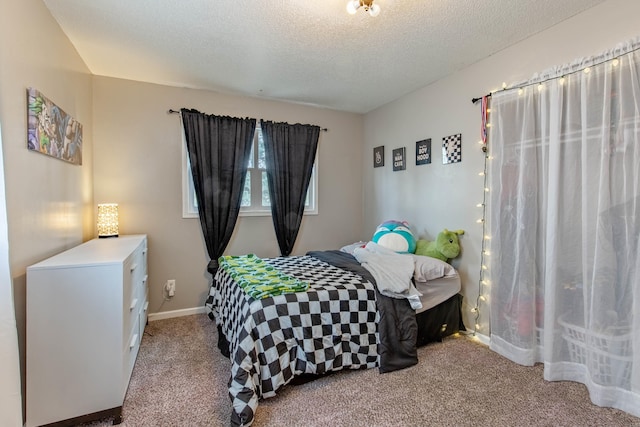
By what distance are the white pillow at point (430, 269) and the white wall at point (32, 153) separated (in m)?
2.50

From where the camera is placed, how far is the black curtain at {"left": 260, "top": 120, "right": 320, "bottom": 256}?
364cm

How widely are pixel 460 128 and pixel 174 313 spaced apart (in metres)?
3.40

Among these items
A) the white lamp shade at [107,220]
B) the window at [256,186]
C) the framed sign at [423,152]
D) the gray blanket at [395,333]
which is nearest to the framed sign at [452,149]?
the framed sign at [423,152]

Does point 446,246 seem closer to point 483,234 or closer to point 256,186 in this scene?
point 483,234

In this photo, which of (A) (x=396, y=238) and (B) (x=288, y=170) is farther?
(B) (x=288, y=170)

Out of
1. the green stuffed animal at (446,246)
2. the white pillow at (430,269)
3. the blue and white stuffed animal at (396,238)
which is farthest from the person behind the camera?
the blue and white stuffed animal at (396,238)

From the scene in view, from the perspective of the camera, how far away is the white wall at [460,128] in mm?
1989

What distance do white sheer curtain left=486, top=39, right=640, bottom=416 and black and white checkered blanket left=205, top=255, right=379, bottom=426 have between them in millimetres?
1133

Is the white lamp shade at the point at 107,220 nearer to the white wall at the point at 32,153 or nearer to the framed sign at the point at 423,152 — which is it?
the white wall at the point at 32,153

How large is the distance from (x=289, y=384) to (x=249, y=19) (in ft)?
7.94

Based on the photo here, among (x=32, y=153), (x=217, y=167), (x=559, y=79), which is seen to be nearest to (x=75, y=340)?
(x=32, y=153)

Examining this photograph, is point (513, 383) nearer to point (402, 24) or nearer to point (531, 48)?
point (531, 48)

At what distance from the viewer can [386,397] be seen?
1918 millimetres

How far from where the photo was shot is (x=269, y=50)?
250cm
